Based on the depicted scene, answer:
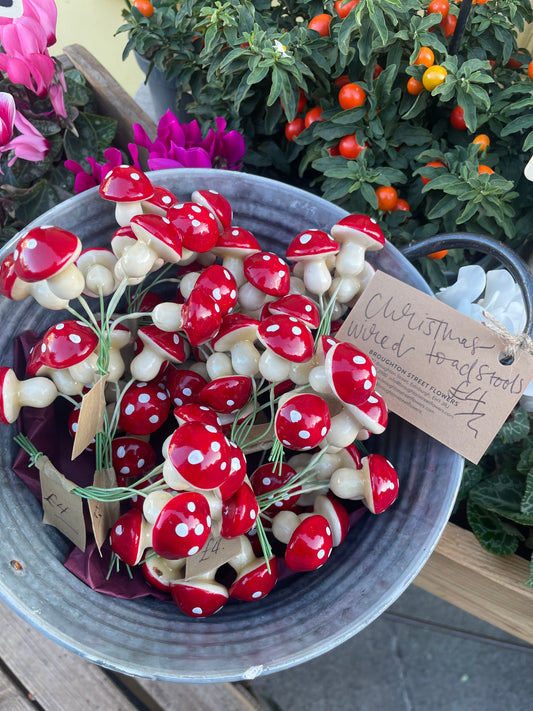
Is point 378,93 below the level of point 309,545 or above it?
above

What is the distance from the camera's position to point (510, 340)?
533 mm

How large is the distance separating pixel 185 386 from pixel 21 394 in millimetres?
157

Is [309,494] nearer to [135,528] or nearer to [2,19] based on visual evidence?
[135,528]

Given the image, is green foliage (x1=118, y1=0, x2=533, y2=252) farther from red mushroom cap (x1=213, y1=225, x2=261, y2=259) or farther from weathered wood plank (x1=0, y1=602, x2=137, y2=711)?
weathered wood plank (x1=0, y1=602, x2=137, y2=711)

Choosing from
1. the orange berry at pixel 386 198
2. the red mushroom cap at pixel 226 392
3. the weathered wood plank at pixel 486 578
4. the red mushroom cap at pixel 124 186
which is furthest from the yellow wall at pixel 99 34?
A: the weathered wood plank at pixel 486 578

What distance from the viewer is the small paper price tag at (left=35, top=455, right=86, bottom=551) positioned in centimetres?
53

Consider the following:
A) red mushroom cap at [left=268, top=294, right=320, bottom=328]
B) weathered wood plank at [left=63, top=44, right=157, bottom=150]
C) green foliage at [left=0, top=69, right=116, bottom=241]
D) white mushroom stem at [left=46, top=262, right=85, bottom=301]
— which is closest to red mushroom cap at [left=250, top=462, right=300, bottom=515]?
red mushroom cap at [left=268, top=294, right=320, bottom=328]

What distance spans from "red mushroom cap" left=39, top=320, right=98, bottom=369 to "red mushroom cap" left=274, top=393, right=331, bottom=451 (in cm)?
19

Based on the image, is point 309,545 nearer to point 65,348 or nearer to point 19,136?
point 65,348

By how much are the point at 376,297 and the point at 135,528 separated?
1.08 feet

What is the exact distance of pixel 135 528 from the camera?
1.67 ft

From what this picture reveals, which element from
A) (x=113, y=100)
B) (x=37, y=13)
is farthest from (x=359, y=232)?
(x=113, y=100)

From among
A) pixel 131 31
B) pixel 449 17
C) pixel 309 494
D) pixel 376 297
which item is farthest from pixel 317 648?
pixel 131 31

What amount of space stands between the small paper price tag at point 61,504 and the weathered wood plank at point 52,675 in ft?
0.94
